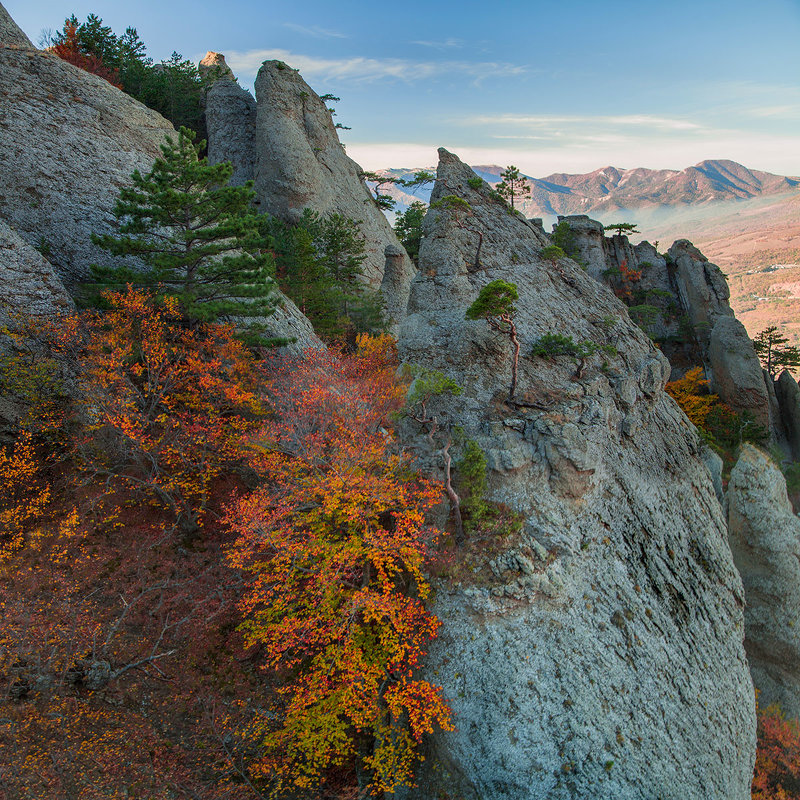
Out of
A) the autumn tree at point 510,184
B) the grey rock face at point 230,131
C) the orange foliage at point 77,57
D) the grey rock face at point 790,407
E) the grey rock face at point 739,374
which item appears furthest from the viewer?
the grey rock face at point 230,131

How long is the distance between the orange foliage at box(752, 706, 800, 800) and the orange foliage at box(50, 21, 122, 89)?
6572 cm

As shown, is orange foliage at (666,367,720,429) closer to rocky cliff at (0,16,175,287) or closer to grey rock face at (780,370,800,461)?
grey rock face at (780,370,800,461)

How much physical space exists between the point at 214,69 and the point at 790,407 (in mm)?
75465

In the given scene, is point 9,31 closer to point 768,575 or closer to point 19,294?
point 19,294

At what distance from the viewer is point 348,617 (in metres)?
13.5

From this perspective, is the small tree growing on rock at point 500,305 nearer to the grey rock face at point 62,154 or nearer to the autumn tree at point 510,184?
the autumn tree at point 510,184

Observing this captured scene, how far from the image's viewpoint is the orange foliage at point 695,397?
43312 millimetres

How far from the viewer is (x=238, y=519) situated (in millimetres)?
18906

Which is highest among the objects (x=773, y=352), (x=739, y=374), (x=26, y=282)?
(x=26, y=282)

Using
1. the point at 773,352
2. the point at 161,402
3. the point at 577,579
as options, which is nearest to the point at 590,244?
the point at 773,352

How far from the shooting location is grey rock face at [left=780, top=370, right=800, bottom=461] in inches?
1820

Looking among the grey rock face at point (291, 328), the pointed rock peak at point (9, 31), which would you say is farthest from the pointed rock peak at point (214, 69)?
the grey rock face at point (291, 328)

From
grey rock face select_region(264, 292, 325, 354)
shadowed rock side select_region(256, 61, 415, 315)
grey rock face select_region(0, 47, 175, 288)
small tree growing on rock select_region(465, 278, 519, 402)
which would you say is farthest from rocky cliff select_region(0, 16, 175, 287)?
small tree growing on rock select_region(465, 278, 519, 402)

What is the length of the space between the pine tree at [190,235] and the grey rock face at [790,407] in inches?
2101
